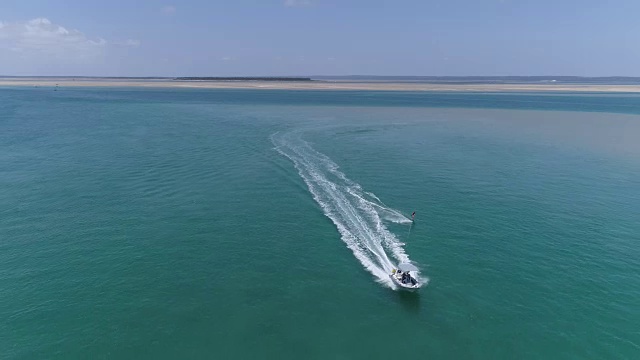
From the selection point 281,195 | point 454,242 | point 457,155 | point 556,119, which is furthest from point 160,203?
point 556,119

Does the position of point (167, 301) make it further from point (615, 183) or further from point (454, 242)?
point (615, 183)

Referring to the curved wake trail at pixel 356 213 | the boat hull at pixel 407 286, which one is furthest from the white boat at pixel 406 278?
the curved wake trail at pixel 356 213

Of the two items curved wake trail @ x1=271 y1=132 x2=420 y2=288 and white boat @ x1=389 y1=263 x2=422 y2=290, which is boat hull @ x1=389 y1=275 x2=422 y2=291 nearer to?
white boat @ x1=389 y1=263 x2=422 y2=290

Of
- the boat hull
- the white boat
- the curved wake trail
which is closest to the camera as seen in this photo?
the boat hull

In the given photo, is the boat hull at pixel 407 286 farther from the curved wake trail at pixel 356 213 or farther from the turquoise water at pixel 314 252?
the curved wake trail at pixel 356 213

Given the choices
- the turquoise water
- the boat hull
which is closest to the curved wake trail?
the turquoise water

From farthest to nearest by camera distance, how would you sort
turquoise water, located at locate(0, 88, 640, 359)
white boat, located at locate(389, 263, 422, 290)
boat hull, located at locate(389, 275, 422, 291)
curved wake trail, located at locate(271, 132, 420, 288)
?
curved wake trail, located at locate(271, 132, 420, 288) → white boat, located at locate(389, 263, 422, 290) → boat hull, located at locate(389, 275, 422, 291) → turquoise water, located at locate(0, 88, 640, 359)
